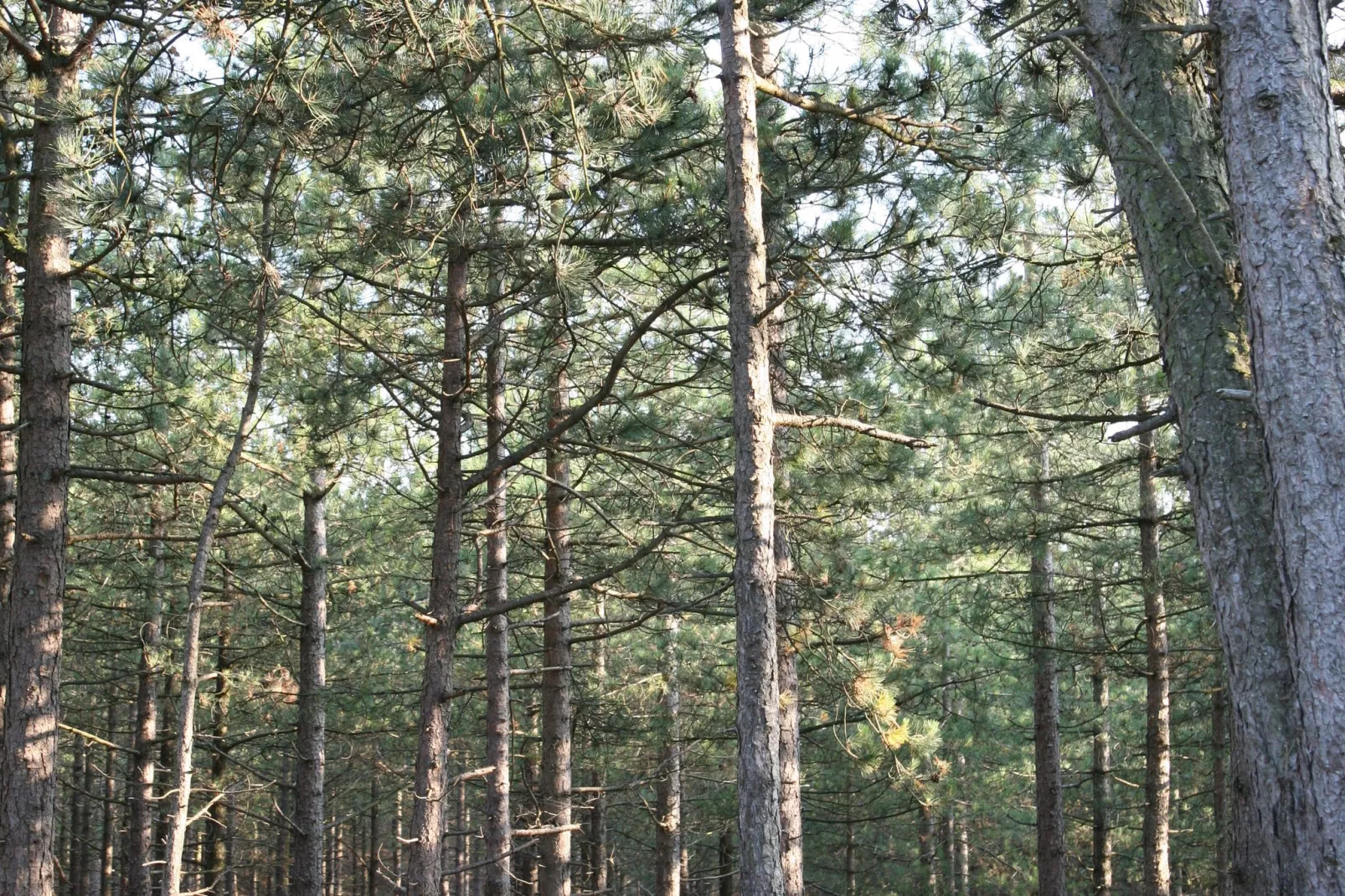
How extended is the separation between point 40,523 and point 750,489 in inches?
171

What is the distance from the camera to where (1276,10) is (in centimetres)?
336

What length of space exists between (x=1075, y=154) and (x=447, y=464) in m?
4.38

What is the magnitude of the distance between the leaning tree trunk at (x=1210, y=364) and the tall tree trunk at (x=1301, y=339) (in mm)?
132

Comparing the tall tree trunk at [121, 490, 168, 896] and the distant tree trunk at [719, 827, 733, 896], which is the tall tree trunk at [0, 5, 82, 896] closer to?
the tall tree trunk at [121, 490, 168, 896]

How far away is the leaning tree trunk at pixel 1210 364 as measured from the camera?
3.42 metres

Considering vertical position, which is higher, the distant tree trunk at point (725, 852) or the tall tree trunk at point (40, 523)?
the tall tree trunk at point (40, 523)

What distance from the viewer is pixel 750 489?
17.0 ft

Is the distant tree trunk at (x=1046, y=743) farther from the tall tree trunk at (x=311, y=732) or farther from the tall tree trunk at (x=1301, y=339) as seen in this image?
the tall tree trunk at (x=1301, y=339)

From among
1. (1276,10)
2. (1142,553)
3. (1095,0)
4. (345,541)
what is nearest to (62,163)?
(1095,0)

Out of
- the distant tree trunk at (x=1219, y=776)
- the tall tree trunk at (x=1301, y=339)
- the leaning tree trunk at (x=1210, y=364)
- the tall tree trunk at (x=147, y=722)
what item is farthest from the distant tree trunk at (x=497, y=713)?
the distant tree trunk at (x=1219, y=776)

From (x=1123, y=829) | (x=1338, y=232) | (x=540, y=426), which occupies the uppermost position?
(x=540, y=426)

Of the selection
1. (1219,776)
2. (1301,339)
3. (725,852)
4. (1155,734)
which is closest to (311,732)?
(1155,734)

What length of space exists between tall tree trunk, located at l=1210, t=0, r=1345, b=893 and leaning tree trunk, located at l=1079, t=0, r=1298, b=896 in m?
0.13

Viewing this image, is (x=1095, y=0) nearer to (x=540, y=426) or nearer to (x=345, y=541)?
(x=540, y=426)
